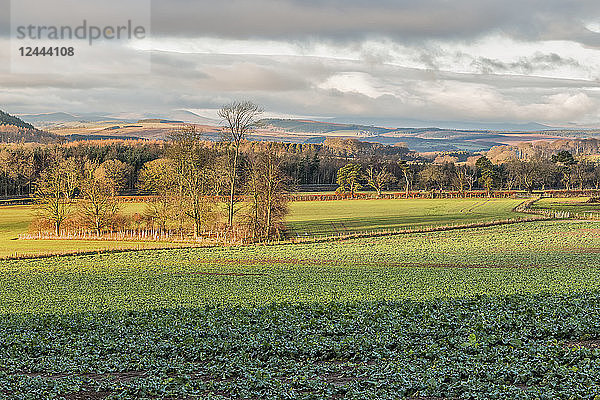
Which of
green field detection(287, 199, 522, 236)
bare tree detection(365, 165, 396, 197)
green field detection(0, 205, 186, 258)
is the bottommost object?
green field detection(0, 205, 186, 258)

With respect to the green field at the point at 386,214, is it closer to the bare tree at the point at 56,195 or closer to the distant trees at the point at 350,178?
the distant trees at the point at 350,178

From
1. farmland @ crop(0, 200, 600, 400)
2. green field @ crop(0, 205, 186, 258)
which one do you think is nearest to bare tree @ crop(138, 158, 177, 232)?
green field @ crop(0, 205, 186, 258)

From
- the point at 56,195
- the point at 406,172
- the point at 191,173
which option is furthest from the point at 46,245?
the point at 406,172

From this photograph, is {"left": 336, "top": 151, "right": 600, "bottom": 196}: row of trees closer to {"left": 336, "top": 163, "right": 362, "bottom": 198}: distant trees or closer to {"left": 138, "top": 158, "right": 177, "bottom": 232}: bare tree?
{"left": 336, "top": 163, "right": 362, "bottom": 198}: distant trees

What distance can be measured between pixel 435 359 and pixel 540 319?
6152 millimetres

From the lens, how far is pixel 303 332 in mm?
18297

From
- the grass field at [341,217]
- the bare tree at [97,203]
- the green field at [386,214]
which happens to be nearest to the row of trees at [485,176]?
the green field at [386,214]

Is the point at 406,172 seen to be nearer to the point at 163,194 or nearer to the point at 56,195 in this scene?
the point at 163,194

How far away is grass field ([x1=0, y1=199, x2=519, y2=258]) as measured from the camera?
56.4 metres

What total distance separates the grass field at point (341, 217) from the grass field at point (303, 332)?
56.7 ft

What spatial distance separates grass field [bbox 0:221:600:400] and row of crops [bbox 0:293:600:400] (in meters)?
0.05

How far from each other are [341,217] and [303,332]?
224ft

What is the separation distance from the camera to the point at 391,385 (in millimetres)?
12711

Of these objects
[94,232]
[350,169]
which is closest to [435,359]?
[94,232]
